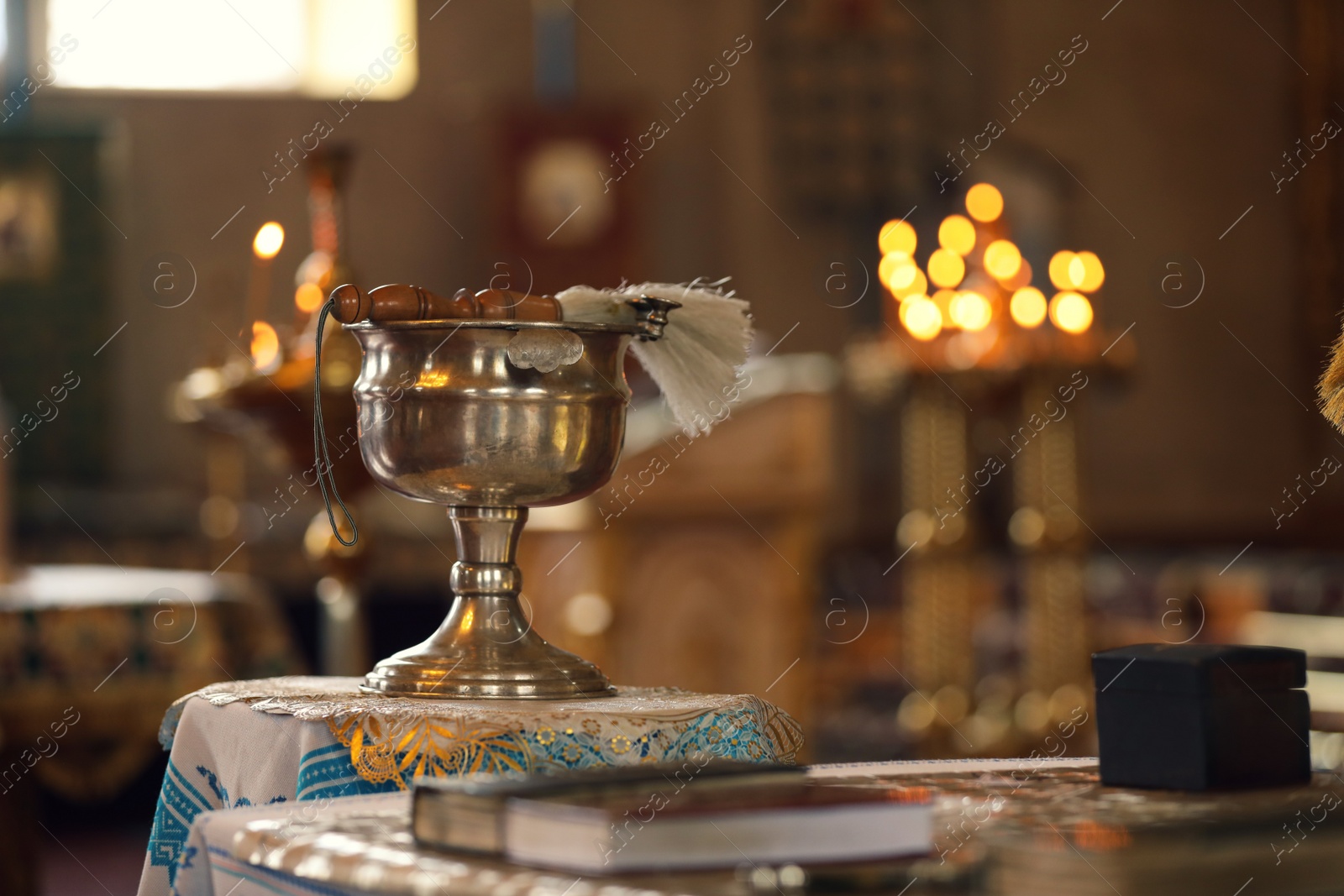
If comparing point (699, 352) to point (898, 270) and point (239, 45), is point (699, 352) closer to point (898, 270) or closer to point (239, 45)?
point (898, 270)

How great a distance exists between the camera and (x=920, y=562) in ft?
15.4

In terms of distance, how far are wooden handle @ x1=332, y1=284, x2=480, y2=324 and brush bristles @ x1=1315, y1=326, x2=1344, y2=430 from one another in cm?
64

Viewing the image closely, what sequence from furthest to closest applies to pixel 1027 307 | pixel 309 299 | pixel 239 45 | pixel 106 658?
pixel 239 45 < pixel 1027 307 < pixel 106 658 < pixel 309 299

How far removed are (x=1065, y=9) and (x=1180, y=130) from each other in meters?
1.00

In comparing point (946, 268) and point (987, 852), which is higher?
point (946, 268)

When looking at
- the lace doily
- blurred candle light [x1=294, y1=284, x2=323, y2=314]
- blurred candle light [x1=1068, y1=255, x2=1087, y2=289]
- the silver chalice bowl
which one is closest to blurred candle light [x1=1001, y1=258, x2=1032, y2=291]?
blurred candle light [x1=1068, y1=255, x2=1087, y2=289]

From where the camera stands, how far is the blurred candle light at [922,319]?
471 centimetres

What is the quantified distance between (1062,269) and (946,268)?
1.53 feet

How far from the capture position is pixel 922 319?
4.74 metres

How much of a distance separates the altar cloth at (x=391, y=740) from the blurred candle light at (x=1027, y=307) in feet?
11.0

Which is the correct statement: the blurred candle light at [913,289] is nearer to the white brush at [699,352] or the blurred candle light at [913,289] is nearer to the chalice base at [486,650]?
the white brush at [699,352]

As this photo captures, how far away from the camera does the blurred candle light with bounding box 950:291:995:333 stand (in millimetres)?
4617

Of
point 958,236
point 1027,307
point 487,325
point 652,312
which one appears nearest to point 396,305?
point 487,325

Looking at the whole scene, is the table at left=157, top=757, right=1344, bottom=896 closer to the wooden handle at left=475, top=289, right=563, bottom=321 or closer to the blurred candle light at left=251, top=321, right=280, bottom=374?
the wooden handle at left=475, top=289, right=563, bottom=321
